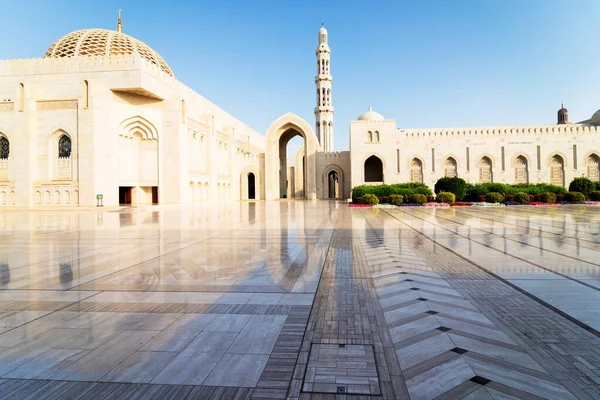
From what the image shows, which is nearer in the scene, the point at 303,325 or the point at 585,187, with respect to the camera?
the point at 303,325

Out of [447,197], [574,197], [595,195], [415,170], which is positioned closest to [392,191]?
[447,197]

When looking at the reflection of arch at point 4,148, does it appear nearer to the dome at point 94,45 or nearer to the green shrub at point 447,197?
the dome at point 94,45

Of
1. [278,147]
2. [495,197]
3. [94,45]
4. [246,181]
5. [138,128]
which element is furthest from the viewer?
[246,181]

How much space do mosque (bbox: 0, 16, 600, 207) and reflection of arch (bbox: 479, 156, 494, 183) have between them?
8cm

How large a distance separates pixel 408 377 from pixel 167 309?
2258mm

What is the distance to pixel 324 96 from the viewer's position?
133 ft

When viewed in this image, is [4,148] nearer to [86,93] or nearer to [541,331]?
[86,93]

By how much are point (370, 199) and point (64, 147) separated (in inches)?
723

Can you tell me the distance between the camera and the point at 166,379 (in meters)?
2.16

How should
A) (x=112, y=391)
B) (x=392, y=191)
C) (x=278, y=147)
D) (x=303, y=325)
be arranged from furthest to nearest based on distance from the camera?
(x=278, y=147), (x=392, y=191), (x=303, y=325), (x=112, y=391)

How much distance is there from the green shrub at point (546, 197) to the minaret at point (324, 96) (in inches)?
937

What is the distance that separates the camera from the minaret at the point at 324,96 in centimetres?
3959

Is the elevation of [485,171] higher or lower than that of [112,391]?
higher

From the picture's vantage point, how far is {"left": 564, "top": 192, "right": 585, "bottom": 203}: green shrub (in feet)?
66.7
